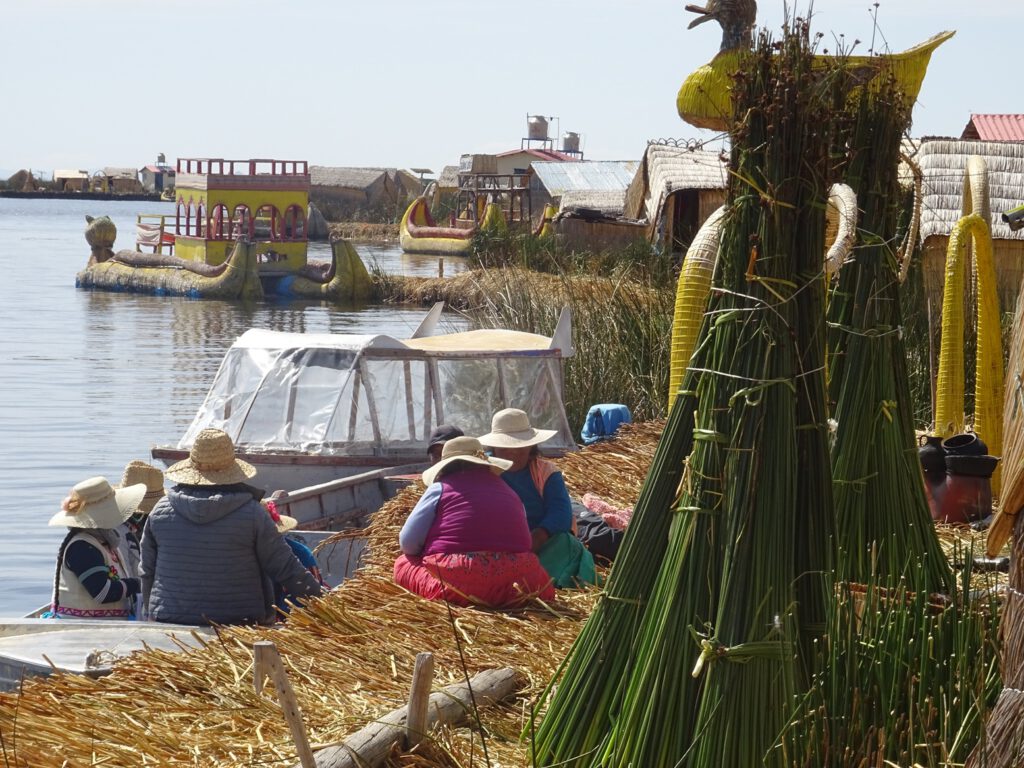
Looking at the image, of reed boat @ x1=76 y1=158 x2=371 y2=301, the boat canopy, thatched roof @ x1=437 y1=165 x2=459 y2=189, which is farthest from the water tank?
the boat canopy

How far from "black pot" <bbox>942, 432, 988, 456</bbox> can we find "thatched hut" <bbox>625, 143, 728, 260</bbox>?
1893 centimetres

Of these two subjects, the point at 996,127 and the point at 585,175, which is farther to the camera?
the point at 585,175

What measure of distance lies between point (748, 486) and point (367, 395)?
815 cm

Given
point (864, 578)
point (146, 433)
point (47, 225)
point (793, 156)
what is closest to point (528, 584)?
point (864, 578)

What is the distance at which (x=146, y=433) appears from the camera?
69.7 ft

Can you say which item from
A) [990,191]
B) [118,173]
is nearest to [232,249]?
[990,191]

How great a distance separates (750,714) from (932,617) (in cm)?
79

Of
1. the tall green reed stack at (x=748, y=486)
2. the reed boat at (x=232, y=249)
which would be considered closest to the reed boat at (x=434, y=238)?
the reed boat at (x=232, y=249)

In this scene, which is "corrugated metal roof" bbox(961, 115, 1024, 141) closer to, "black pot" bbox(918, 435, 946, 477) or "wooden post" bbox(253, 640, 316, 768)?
"black pot" bbox(918, 435, 946, 477)

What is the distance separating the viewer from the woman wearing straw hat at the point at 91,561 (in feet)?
21.6

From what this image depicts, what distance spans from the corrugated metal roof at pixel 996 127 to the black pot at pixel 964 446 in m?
25.0

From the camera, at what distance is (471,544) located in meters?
5.83

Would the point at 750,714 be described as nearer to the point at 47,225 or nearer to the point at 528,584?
the point at 528,584

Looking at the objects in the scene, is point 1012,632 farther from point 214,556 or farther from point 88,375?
point 88,375
